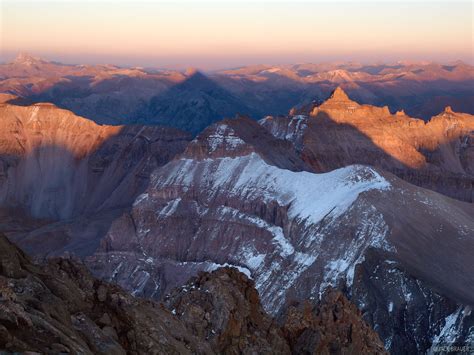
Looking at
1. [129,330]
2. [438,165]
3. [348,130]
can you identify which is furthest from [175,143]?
→ [129,330]

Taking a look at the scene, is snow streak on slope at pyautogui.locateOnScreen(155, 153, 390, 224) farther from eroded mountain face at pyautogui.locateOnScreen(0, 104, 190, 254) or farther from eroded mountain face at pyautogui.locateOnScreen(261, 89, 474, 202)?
eroded mountain face at pyautogui.locateOnScreen(0, 104, 190, 254)

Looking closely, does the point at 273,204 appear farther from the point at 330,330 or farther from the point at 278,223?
the point at 330,330

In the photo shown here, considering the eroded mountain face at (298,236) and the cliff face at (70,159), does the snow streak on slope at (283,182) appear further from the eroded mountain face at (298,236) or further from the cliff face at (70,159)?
the cliff face at (70,159)

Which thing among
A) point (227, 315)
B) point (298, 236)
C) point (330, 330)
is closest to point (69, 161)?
point (298, 236)

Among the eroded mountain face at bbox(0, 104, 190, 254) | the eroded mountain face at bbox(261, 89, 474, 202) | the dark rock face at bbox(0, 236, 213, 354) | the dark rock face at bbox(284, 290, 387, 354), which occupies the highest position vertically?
the dark rock face at bbox(0, 236, 213, 354)

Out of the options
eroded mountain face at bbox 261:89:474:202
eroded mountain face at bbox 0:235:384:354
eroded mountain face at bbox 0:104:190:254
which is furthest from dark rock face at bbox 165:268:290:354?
eroded mountain face at bbox 0:104:190:254

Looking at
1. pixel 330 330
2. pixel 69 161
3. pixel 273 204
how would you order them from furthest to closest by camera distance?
pixel 69 161, pixel 273 204, pixel 330 330
